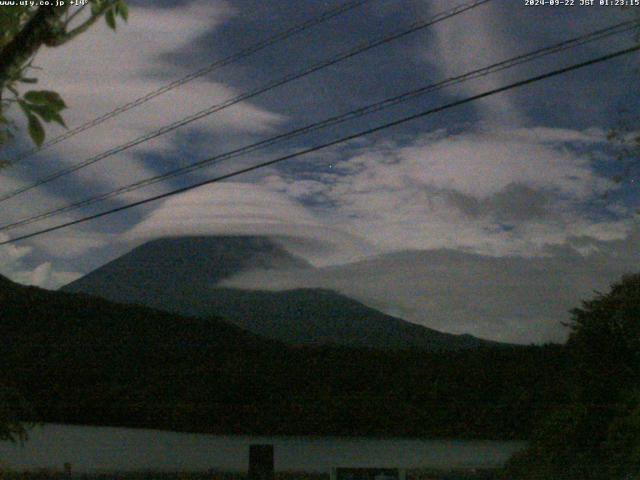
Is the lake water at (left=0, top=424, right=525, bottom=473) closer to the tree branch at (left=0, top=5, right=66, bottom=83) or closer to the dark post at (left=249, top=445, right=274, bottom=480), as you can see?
the dark post at (left=249, top=445, right=274, bottom=480)

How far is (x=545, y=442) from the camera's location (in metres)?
9.95

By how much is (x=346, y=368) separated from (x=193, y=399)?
2.54 meters

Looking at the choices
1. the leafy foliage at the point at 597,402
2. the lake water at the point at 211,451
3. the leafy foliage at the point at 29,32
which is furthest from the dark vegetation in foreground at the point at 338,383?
the leafy foliage at the point at 29,32

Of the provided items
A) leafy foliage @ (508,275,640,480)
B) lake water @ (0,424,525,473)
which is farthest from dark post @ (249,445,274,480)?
leafy foliage @ (508,275,640,480)

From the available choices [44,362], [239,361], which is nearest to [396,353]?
[239,361]

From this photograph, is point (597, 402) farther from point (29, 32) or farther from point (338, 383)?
point (29, 32)

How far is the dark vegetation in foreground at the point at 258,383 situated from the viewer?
11328 mm

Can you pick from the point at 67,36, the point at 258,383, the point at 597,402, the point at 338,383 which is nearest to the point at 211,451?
the point at 258,383

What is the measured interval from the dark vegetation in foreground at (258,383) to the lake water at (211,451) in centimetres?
21

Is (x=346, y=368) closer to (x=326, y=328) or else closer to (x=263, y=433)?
(x=263, y=433)

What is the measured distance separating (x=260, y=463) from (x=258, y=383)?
3.81m

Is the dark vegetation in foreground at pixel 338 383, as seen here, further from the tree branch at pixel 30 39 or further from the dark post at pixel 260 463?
the tree branch at pixel 30 39

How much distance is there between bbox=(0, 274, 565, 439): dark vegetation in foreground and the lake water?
8.1 inches

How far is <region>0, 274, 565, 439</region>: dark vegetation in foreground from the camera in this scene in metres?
11.3
